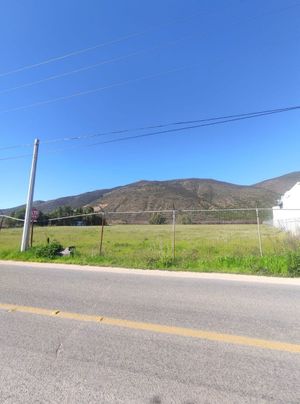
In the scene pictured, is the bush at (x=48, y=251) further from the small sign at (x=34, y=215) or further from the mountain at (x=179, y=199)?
the mountain at (x=179, y=199)

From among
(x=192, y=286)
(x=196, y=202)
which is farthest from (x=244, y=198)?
(x=192, y=286)

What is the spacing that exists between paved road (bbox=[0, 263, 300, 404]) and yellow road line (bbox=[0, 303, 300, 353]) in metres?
0.03

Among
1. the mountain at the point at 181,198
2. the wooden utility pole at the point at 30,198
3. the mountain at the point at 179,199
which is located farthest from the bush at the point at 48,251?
the mountain at the point at 179,199

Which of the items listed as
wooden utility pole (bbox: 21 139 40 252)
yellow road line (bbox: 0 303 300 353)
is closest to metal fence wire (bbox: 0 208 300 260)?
wooden utility pole (bbox: 21 139 40 252)

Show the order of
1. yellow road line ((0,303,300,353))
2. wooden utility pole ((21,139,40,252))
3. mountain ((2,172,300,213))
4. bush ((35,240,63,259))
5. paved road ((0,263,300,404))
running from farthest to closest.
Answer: mountain ((2,172,300,213)), wooden utility pole ((21,139,40,252)), bush ((35,240,63,259)), yellow road line ((0,303,300,353)), paved road ((0,263,300,404))

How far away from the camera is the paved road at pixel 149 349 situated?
2.62 metres

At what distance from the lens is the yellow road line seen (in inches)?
140

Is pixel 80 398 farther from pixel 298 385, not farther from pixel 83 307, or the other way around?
pixel 83 307

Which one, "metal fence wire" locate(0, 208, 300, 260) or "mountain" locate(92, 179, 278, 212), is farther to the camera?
"mountain" locate(92, 179, 278, 212)

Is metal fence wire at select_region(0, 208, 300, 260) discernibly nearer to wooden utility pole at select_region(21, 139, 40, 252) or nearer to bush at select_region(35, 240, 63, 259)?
wooden utility pole at select_region(21, 139, 40, 252)

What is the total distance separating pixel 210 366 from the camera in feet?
10.0

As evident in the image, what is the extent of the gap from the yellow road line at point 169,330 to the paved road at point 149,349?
3 cm

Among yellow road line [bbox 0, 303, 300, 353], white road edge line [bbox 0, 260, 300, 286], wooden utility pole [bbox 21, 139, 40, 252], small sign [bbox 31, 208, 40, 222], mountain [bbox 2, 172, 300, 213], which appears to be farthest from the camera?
mountain [bbox 2, 172, 300, 213]

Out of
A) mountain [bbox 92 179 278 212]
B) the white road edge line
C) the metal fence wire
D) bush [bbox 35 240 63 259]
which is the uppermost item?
mountain [bbox 92 179 278 212]
